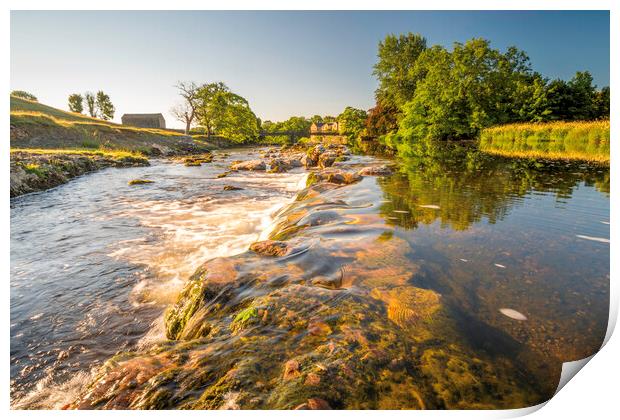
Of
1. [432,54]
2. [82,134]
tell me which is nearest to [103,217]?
[82,134]

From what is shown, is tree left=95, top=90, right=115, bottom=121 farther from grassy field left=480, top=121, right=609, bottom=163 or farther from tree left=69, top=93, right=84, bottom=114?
grassy field left=480, top=121, right=609, bottom=163

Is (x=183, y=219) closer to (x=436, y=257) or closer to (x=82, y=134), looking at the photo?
(x=436, y=257)

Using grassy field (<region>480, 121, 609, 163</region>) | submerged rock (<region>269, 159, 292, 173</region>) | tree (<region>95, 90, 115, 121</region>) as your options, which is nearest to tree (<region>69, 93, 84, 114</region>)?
tree (<region>95, 90, 115, 121</region>)

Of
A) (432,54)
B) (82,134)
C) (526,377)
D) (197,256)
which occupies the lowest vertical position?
(197,256)

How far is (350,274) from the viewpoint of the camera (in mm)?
3148

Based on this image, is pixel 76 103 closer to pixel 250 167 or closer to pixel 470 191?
pixel 250 167

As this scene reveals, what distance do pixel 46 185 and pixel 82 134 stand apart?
19.3 m

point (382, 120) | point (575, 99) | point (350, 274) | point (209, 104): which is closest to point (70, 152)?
point (350, 274)

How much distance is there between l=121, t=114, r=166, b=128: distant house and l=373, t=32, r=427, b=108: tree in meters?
47.4

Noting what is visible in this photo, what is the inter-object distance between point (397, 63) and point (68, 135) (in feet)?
162

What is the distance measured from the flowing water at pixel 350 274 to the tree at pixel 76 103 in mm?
84815

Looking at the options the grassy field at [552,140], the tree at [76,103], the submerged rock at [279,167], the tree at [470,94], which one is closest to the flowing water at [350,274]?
the submerged rock at [279,167]

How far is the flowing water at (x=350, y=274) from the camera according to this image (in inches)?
84.8

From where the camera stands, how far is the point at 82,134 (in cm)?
2608
